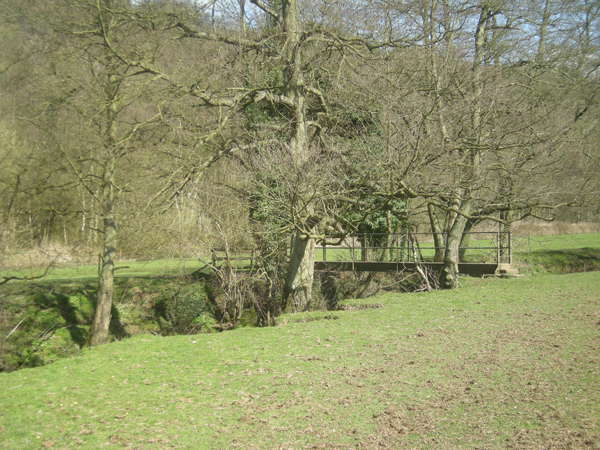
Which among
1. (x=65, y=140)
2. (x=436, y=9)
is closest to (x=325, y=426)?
(x=65, y=140)

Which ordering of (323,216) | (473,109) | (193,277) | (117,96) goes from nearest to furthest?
1. (117,96)
2. (323,216)
3. (473,109)
4. (193,277)

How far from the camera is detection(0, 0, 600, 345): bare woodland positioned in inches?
420

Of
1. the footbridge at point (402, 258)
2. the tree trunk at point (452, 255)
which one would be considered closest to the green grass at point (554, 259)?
the footbridge at point (402, 258)

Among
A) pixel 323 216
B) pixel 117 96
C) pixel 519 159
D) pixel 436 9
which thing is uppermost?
pixel 436 9

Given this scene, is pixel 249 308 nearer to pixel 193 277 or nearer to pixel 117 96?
pixel 193 277

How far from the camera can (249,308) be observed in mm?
14328

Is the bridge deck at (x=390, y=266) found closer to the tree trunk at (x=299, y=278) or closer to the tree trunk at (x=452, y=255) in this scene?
the tree trunk at (x=452, y=255)

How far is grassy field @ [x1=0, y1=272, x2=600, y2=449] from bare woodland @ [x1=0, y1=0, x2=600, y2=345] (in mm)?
3493

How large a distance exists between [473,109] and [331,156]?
3.86 meters

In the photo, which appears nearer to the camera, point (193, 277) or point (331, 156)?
point (331, 156)

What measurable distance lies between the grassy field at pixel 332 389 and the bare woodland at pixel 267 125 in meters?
3.49

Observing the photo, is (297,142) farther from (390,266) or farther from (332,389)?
(332,389)

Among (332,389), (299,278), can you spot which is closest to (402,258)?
(299,278)

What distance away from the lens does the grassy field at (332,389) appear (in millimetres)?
4496
